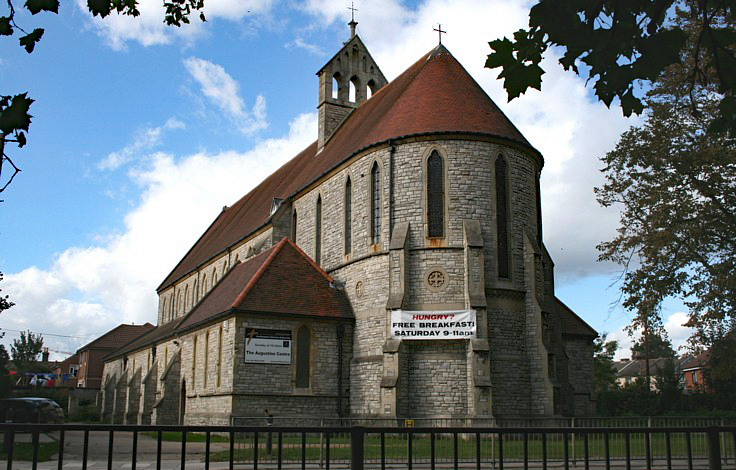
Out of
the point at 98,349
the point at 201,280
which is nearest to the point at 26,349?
the point at 98,349

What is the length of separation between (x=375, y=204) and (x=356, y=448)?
20254 mm

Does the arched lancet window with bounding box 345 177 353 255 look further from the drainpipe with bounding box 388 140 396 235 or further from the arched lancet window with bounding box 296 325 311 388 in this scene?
the arched lancet window with bounding box 296 325 311 388

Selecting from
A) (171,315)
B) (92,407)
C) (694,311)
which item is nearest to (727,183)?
(694,311)

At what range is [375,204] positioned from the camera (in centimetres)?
2728

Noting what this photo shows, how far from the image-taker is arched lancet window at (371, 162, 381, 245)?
26859mm

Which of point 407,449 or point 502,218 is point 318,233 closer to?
point 502,218

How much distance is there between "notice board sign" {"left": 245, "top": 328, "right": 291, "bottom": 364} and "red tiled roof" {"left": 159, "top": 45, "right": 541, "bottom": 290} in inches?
296

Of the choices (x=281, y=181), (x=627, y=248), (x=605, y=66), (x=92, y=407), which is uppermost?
(x=281, y=181)

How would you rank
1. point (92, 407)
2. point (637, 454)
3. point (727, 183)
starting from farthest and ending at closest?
point (92, 407) → point (727, 183) → point (637, 454)

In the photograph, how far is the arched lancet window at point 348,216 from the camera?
28.4 metres

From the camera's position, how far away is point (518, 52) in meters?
6.57

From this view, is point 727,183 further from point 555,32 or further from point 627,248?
point 555,32

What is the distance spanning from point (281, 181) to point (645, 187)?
19.6 m

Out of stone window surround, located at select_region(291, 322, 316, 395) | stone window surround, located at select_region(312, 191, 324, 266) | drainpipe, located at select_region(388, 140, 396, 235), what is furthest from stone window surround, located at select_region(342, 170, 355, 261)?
stone window surround, located at select_region(291, 322, 316, 395)
